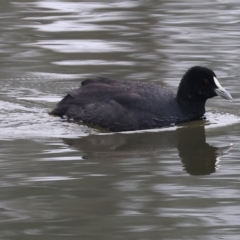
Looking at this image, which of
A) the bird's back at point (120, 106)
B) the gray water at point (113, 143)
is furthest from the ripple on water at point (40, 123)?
the bird's back at point (120, 106)

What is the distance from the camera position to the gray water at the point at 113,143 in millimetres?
5992

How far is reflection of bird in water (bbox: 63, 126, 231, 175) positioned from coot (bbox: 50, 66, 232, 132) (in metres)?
0.21

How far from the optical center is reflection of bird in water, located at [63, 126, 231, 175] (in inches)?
305

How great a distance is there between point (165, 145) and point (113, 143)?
539 millimetres

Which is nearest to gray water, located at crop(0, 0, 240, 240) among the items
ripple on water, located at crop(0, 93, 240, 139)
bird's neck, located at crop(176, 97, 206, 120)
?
ripple on water, located at crop(0, 93, 240, 139)

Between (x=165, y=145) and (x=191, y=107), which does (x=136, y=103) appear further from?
(x=165, y=145)

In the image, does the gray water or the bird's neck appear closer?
the gray water

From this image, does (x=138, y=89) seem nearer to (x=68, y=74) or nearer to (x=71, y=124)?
(x=71, y=124)

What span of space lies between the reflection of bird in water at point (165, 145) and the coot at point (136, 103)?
0.70ft

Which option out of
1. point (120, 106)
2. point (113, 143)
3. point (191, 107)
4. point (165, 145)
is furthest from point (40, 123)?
point (191, 107)

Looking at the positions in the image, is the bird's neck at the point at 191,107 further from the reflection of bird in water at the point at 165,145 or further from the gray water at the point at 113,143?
the reflection of bird in water at the point at 165,145

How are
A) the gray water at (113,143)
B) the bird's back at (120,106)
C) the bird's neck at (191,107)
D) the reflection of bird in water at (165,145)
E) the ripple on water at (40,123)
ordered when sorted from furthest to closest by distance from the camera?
the bird's neck at (191,107) < the bird's back at (120,106) < the ripple on water at (40,123) < the reflection of bird in water at (165,145) < the gray water at (113,143)

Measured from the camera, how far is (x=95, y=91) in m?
9.41

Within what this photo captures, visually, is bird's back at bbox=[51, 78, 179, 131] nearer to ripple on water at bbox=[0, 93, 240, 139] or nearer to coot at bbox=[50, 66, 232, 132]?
coot at bbox=[50, 66, 232, 132]
